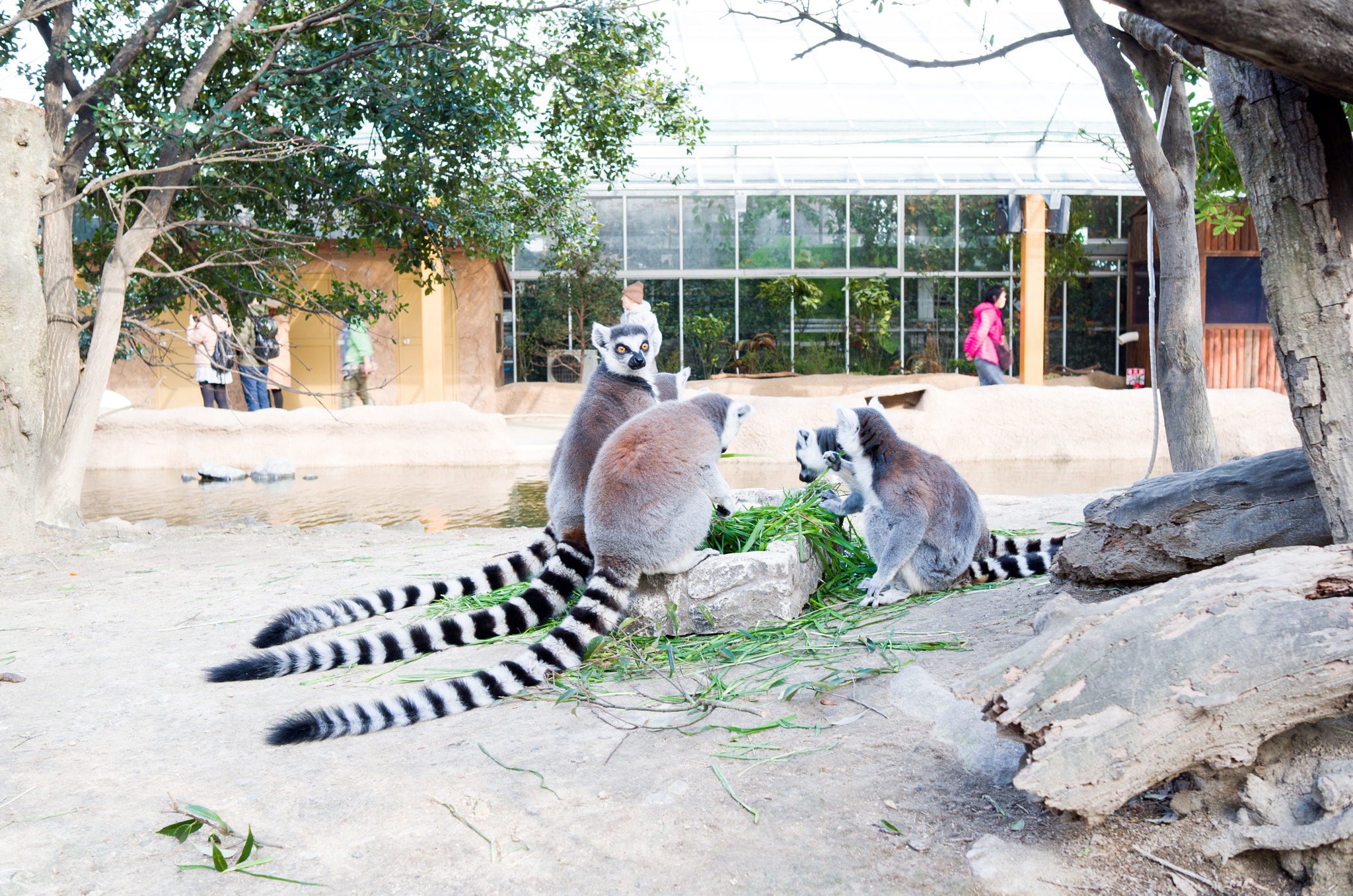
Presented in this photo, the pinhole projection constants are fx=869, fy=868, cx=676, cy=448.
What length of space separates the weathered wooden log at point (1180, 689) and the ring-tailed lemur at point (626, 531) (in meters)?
1.54

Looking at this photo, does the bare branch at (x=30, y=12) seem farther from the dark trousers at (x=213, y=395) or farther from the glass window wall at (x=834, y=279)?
the glass window wall at (x=834, y=279)

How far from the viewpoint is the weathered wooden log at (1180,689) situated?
65.6 inches

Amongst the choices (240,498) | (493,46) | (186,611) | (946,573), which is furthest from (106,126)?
(946,573)

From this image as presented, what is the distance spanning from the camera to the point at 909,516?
3.53 m

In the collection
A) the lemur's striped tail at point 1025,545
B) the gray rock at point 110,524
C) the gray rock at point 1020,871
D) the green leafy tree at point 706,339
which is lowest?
the gray rock at point 1020,871

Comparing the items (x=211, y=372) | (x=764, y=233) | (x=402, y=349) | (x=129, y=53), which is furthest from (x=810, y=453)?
(x=764, y=233)

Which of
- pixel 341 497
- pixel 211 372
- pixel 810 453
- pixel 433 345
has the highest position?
pixel 433 345

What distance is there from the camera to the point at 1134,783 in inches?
66.2

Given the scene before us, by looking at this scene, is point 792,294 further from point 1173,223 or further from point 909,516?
point 909,516

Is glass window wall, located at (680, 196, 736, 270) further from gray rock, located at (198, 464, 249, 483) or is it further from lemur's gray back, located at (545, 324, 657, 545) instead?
lemur's gray back, located at (545, 324, 657, 545)

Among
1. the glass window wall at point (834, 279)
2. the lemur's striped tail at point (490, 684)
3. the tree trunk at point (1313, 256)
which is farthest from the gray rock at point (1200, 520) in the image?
the glass window wall at point (834, 279)

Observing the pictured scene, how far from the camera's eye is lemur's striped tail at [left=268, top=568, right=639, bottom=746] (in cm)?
249

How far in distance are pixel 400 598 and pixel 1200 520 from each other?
2995mm

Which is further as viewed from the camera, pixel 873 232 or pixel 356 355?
pixel 873 232
